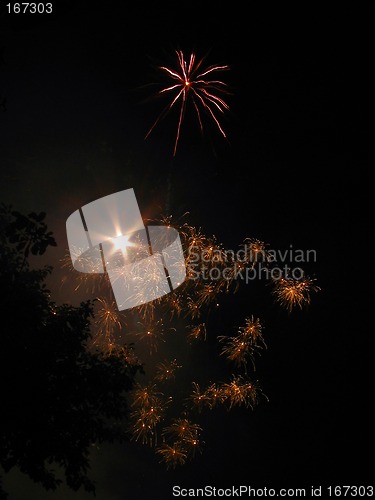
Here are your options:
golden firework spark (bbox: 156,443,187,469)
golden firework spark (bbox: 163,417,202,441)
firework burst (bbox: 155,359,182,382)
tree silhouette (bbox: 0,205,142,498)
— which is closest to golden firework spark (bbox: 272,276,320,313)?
firework burst (bbox: 155,359,182,382)

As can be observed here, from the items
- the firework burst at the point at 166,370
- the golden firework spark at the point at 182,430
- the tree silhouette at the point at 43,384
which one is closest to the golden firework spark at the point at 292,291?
the firework burst at the point at 166,370

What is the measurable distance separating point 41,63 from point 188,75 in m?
4.99

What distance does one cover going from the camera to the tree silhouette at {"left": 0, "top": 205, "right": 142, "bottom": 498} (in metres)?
9.68

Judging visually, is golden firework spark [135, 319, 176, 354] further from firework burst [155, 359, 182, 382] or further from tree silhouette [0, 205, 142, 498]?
tree silhouette [0, 205, 142, 498]

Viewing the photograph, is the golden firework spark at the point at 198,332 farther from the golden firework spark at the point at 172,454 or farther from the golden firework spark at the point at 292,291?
the golden firework spark at the point at 172,454

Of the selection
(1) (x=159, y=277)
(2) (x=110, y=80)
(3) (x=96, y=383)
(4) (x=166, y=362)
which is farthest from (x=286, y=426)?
(2) (x=110, y=80)

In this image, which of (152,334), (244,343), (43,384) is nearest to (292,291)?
(244,343)

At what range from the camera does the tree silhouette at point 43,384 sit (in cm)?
968

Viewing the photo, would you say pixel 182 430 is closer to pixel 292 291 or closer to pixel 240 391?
pixel 240 391

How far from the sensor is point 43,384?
1013 centimetres

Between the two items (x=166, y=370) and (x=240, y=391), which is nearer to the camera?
(x=240, y=391)

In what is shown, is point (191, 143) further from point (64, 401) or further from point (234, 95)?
point (64, 401)

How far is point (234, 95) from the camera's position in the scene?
17.8 m

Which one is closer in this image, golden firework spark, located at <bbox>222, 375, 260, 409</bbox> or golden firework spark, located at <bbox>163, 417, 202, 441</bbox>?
golden firework spark, located at <bbox>163, 417, 202, 441</bbox>
